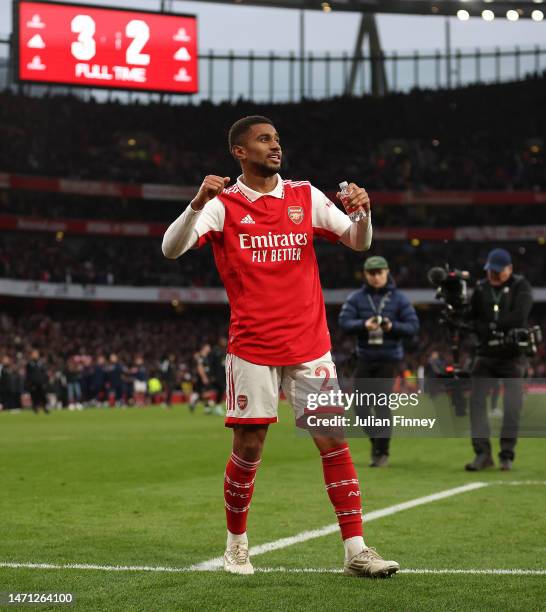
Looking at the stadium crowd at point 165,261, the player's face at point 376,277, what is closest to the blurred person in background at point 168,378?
the stadium crowd at point 165,261

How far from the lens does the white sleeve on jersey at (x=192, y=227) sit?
521cm

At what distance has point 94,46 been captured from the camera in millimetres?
35500

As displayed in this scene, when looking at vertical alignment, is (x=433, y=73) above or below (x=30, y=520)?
above

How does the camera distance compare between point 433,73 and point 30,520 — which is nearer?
point 30,520

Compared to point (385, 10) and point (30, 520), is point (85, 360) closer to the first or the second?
point (385, 10)

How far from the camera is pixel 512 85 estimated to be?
194 feet

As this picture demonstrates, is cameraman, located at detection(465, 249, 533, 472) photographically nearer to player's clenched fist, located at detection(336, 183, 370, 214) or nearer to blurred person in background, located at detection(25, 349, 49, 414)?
player's clenched fist, located at detection(336, 183, 370, 214)

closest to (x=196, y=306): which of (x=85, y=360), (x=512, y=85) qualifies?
(x=85, y=360)

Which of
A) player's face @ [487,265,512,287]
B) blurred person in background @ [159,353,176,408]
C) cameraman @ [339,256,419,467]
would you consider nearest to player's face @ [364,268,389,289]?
cameraman @ [339,256,419,467]

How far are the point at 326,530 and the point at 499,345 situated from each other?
4671mm

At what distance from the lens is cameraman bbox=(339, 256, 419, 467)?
11562 mm

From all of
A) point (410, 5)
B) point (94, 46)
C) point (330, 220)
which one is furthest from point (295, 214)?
point (410, 5)

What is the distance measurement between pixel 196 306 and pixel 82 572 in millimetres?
53224

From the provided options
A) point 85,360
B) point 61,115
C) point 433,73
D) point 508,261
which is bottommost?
point 85,360
